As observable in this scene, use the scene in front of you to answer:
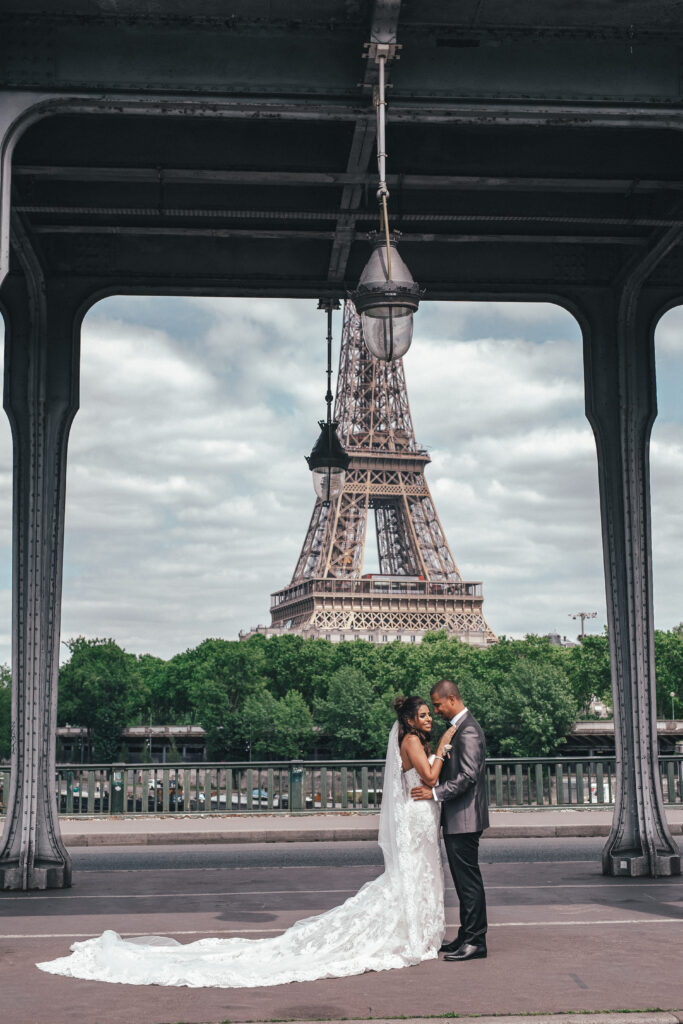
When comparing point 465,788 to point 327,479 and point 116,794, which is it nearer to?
point 327,479

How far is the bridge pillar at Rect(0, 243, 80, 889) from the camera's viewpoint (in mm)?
11789

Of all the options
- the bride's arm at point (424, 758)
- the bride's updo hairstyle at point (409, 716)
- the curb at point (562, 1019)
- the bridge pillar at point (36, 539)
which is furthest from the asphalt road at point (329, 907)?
the bride's updo hairstyle at point (409, 716)

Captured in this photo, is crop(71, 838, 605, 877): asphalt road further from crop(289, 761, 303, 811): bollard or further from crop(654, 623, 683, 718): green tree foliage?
crop(654, 623, 683, 718): green tree foliage

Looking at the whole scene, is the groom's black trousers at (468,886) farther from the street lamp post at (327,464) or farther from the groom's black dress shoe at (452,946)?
the street lamp post at (327,464)

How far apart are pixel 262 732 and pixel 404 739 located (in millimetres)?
80476

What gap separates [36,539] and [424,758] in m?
5.33

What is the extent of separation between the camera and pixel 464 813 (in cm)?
824

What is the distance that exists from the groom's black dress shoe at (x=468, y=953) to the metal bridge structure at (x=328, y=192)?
469cm

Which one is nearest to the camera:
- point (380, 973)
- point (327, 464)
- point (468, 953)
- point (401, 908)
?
point (380, 973)

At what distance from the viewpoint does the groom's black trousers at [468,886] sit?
26.7 ft

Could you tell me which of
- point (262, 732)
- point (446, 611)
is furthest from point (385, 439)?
point (262, 732)

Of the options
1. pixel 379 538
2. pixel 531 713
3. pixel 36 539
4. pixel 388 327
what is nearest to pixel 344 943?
pixel 388 327

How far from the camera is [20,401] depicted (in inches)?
486

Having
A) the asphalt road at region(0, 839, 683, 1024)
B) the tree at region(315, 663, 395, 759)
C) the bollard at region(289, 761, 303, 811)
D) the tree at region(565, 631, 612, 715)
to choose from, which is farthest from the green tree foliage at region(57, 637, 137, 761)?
the asphalt road at region(0, 839, 683, 1024)
